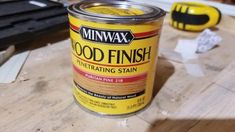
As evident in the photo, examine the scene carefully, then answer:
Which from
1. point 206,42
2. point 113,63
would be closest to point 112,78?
point 113,63

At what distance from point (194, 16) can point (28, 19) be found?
0.42 m

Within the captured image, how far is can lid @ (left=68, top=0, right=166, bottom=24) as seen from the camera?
1.05ft

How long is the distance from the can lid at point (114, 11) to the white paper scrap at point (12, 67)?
197 mm

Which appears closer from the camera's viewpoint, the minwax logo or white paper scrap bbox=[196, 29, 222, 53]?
the minwax logo

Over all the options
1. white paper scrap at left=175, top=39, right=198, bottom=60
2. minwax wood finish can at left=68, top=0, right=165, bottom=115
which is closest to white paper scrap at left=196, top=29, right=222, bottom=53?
white paper scrap at left=175, top=39, right=198, bottom=60

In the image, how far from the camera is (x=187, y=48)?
2.11 feet

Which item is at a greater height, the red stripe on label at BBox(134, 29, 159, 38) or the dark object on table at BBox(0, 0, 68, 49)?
the red stripe on label at BBox(134, 29, 159, 38)

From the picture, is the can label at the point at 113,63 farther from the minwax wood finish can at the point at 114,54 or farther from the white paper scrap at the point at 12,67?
the white paper scrap at the point at 12,67

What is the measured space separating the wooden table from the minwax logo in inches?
4.8

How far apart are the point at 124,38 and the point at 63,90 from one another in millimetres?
178

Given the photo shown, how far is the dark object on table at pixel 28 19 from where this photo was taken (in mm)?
540

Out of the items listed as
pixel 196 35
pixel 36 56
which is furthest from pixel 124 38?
pixel 196 35

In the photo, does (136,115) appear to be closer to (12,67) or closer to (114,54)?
(114,54)

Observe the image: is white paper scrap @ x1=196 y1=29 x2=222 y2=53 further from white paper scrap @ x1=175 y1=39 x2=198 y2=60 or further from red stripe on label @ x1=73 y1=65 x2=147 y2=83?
red stripe on label @ x1=73 y1=65 x2=147 y2=83
